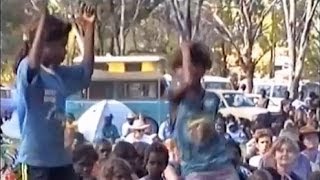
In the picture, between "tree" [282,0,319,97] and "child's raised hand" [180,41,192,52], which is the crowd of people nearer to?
"child's raised hand" [180,41,192,52]

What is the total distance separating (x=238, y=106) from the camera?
2.35 metres

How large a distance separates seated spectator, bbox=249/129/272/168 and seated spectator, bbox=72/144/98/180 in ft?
1.51

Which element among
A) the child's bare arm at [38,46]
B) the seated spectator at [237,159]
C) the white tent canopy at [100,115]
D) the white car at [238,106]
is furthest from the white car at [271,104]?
the child's bare arm at [38,46]

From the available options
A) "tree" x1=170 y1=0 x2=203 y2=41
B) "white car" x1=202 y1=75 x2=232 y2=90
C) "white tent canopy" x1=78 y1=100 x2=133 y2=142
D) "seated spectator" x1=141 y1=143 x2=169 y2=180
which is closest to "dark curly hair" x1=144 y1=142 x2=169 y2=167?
"seated spectator" x1=141 y1=143 x2=169 y2=180

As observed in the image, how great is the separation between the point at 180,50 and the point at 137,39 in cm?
14

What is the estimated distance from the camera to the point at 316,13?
7.66 feet

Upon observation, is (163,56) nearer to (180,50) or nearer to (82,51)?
(180,50)

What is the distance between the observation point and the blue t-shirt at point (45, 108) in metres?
2.32

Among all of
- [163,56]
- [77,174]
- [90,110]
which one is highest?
[163,56]

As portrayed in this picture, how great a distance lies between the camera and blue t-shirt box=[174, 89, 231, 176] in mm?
2322

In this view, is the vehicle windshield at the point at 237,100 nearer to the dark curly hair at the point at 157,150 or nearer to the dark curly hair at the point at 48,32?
the dark curly hair at the point at 157,150

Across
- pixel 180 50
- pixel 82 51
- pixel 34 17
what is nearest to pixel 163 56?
pixel 180 50

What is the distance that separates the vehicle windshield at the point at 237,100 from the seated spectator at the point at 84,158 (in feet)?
1.36

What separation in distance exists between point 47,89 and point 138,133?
0.29 meters
